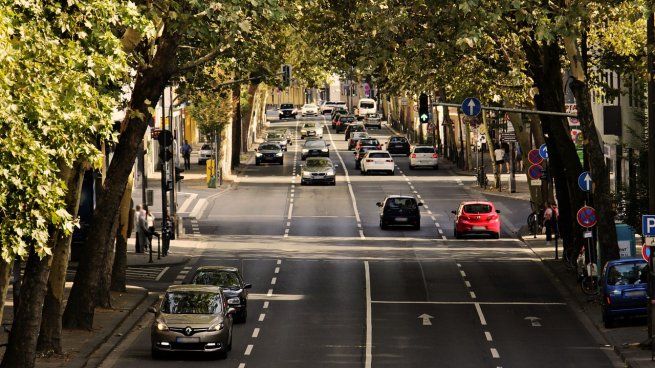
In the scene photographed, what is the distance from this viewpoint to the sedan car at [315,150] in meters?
103

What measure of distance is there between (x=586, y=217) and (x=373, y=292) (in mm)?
6175

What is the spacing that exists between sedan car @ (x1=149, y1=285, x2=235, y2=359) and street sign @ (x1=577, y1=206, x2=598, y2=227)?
12864 millimetres

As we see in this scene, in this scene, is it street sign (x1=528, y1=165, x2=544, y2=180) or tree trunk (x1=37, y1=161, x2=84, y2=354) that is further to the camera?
street sign (x1=528, y1=165, x2=544, y2=180)

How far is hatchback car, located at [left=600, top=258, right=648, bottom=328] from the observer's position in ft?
118

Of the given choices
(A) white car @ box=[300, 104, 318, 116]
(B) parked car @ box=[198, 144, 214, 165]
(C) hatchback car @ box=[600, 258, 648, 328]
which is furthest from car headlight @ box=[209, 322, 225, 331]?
(A) white car @ box=[300, 104, 318, 116]

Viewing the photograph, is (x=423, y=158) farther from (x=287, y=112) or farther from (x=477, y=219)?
(x=287, y=112)

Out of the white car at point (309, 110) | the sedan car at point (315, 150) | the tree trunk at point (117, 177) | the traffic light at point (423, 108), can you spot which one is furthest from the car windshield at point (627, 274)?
the white car at point (309, 110)

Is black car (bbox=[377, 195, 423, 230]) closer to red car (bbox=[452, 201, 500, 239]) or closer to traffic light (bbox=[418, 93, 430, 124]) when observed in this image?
red car (bbox=[452, 201, 500, 239])

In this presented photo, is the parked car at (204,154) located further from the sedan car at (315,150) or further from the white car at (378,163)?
the white car at (378,163)

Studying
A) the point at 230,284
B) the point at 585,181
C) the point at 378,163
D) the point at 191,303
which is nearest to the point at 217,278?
the point at 230,284

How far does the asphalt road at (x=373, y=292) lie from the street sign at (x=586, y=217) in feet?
7.13

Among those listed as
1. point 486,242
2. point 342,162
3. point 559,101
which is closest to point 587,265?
point 559,101

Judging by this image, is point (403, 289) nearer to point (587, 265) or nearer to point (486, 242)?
point (587, 265)

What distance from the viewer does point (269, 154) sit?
326 ft
